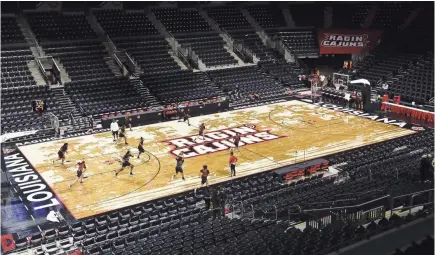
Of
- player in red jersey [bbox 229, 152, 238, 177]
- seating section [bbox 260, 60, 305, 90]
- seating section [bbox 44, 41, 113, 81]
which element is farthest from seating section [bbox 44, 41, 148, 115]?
player in red jersey [bbox 229, 152, 238, 177]

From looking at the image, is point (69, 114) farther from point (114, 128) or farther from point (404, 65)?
point (404, 65)

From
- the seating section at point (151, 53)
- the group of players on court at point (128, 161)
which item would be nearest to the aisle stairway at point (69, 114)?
the group of players on court at point (128, 161)

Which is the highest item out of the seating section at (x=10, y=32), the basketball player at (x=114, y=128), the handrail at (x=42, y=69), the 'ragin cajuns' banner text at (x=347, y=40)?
the seating section at (x=10, y=32)

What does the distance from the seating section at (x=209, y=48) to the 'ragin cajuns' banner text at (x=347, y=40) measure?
10077mm

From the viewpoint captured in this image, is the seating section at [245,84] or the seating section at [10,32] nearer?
the seating section at [10,32]

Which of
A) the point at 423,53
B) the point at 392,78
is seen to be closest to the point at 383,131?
the point at 392,78

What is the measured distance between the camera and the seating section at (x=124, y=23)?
44031 mm

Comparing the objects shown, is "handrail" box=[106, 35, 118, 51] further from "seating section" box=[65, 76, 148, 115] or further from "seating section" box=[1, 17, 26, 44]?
"seating section" box=[1, 17, 26, 44]

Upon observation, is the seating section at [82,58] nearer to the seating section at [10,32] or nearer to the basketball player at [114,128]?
the seating section at [10,32]

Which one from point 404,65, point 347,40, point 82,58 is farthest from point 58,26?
point 404,65

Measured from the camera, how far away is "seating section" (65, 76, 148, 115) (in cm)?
3453

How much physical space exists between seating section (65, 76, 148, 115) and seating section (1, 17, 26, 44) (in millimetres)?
6680

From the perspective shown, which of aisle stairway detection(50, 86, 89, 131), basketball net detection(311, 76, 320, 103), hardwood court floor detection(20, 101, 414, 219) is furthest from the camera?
basketball net detection(311, 76, 320, 103)

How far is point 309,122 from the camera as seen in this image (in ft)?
104
